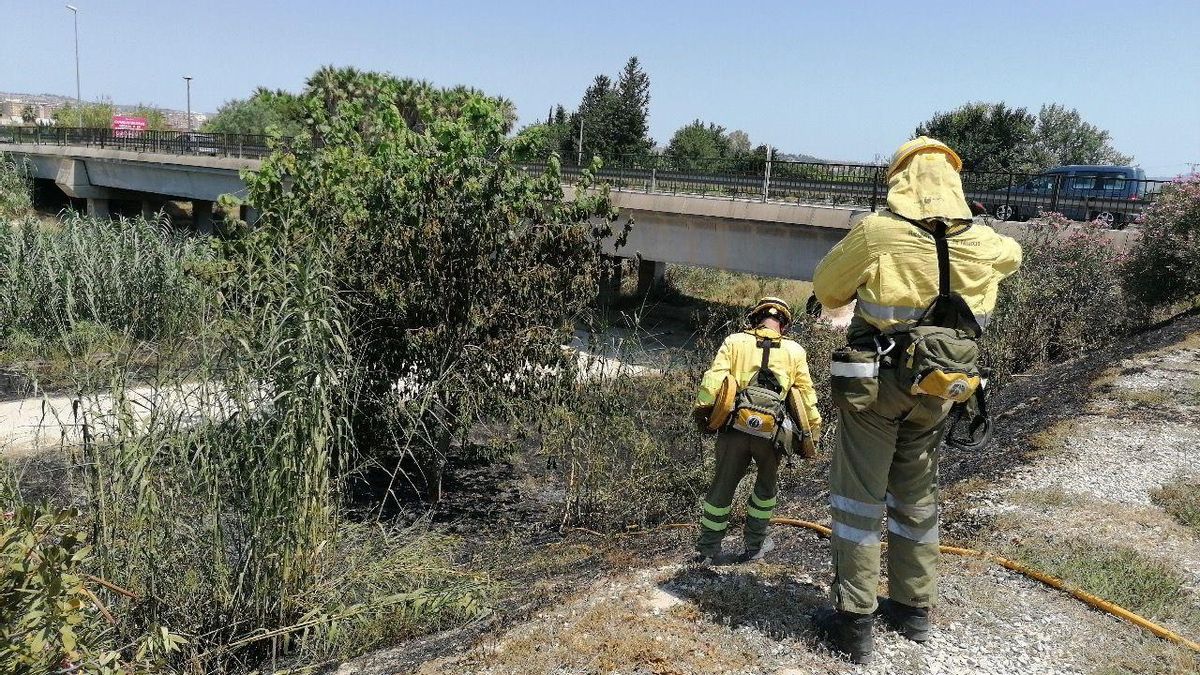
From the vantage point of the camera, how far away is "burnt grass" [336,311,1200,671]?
4406mm

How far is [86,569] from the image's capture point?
149 inches

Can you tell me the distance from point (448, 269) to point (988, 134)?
Answer: 4649cm

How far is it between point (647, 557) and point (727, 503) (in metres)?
0.62

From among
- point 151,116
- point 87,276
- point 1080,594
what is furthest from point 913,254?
point 151,116

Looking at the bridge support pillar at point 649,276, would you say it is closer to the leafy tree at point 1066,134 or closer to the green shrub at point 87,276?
the green shrub at point 87,276

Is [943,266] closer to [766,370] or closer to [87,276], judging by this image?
[766,370]

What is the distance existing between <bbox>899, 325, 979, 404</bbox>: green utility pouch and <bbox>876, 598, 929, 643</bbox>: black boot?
3.23 ft

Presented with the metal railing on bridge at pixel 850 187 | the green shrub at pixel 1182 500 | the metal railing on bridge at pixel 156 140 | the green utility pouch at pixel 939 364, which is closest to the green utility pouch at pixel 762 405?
the green utility pouch at pixel 939 364

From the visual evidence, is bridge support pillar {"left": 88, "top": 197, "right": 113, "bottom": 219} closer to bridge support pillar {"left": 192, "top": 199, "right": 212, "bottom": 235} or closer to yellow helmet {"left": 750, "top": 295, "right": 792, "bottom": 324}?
bridge support pillar {"left": 192, "top": 199, "right": 212, "bottom": 235}

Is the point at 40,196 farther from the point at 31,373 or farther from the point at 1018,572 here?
the point at 1018,572

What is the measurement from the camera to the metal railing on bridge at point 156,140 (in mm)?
30781

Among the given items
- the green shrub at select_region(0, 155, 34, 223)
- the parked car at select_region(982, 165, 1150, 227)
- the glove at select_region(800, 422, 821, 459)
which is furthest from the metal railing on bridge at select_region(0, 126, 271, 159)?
the glove at select_region(800, 422, 821, 459)

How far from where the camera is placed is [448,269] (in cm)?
673

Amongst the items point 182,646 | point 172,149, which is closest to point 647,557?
point 182,646
